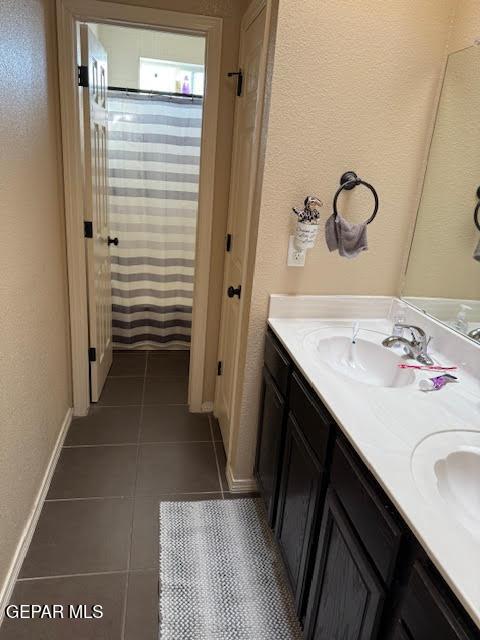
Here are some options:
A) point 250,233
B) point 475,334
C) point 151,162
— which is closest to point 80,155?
point 151,162

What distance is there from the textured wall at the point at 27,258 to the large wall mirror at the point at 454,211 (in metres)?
1.56

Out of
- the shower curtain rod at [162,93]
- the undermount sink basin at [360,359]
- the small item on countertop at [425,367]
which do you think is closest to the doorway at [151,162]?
the shower curtain rod at [162,93]

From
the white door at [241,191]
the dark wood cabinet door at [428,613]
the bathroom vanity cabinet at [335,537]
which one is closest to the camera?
the dark wood cabinet door at [428,613]

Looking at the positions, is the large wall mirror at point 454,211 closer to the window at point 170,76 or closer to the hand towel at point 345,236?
the hand towel at point 345,236

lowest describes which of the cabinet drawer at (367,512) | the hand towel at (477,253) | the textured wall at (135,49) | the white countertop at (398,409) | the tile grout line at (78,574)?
the tile grout line at (78,574)

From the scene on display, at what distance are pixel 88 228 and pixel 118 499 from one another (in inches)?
55.8

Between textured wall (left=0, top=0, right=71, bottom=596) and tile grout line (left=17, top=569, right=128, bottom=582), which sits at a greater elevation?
textured wall (left=0, top=0, right=71, bottom=596)

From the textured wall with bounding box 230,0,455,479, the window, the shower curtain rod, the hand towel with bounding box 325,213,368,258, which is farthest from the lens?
the window

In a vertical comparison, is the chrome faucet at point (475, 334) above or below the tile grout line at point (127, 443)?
above

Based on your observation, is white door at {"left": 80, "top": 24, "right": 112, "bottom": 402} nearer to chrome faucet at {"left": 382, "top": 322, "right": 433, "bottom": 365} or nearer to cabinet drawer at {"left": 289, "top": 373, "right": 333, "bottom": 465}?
cabinet drawer at {"left": 289, "top": 373, "right": 333, "bottom": 465}

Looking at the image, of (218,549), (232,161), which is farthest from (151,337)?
(218,549)

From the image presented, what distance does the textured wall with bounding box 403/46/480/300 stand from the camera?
1619 mm

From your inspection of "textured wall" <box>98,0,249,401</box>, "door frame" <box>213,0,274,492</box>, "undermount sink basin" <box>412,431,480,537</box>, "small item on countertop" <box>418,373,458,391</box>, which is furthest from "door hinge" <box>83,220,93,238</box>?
"undermount sink basin" <box>412,431,480,537</box>

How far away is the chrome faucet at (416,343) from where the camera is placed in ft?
5.19
